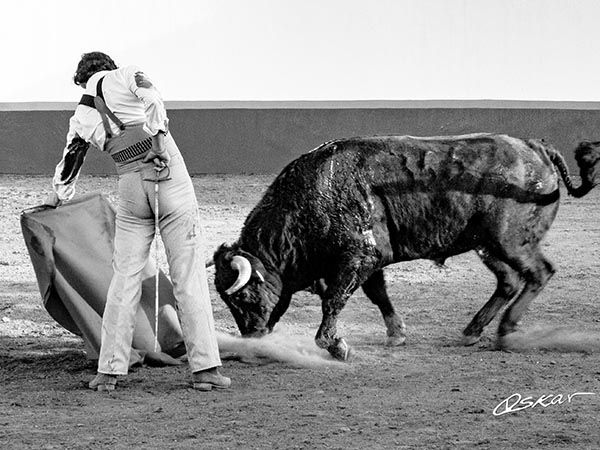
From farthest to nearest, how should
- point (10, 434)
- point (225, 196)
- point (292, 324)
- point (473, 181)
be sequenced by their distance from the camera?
point (225, 196) < point (292, 324) < point (473, 181) < point (10, 434)

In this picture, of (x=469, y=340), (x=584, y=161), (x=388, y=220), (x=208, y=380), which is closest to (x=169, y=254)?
(x=208, y=380)

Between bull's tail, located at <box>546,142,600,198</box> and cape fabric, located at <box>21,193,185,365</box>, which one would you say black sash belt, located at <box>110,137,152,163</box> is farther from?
bull's tail, located at <box>546,142,600,198</box>

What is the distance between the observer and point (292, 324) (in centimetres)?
883

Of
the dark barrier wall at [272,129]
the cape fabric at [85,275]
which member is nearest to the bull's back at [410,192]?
the cape fabric at [85,275]

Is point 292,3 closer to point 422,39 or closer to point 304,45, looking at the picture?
point 304,45

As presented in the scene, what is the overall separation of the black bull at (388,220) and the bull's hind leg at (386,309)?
2.5 inches

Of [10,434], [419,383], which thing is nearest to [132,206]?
[10,434]

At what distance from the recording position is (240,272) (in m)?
7.61

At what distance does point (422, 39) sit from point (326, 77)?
48.3 inches

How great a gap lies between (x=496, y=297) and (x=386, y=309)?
698mm

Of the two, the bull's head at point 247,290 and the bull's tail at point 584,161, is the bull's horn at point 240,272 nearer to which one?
the bull's head at point 247,290

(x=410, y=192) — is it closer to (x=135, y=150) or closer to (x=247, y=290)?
(x=247, y=290)

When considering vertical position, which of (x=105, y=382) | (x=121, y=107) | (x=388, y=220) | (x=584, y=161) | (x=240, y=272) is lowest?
(x=105, y=382)

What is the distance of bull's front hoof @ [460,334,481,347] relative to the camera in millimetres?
8023
